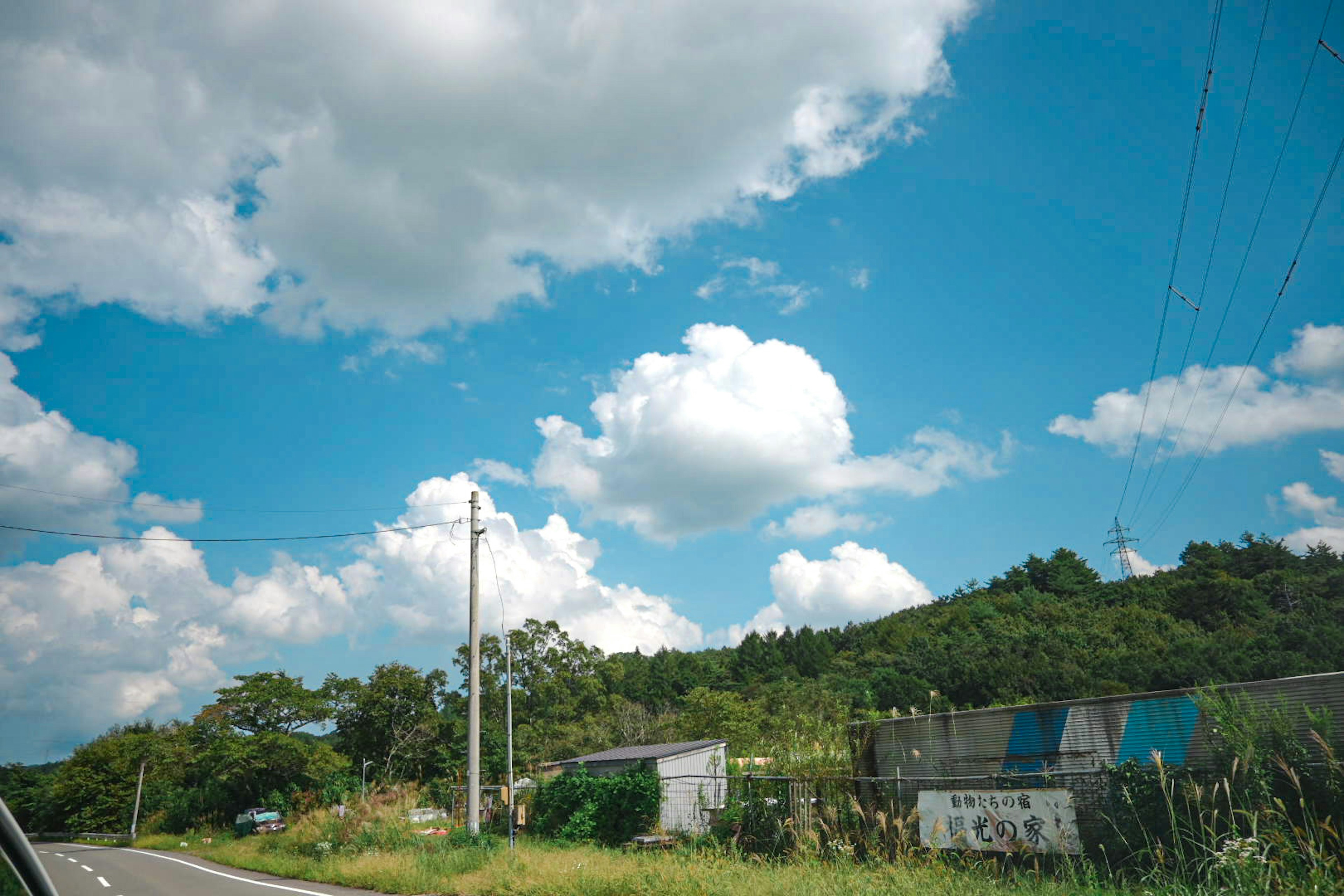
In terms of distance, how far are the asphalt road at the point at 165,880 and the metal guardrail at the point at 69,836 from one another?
23.2 metres

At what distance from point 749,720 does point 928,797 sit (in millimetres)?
40917

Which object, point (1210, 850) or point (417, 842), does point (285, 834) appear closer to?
point (417, 842)

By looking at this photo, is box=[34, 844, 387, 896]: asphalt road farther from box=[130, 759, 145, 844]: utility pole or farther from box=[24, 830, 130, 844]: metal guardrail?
box=[24, 830, 130, 844]: metal guardrail

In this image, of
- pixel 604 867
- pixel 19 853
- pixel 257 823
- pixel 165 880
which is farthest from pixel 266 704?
pixel 19 853

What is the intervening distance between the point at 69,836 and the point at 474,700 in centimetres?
5522

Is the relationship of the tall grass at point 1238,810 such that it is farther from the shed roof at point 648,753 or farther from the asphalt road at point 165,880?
the shed roof at point 648,753

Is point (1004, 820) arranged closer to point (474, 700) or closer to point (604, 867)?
point (604, 867)

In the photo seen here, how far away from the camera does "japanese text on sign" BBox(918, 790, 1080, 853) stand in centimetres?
1057

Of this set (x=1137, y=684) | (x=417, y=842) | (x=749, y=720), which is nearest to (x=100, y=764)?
(x=749, y=720)

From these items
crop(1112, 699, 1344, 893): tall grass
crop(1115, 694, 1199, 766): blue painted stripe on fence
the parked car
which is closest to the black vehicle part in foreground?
crop(1112, 699, 1344, 893): tall grass

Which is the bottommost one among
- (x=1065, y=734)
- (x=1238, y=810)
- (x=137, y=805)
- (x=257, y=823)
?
(x=137, y=805)

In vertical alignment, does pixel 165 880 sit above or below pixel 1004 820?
below

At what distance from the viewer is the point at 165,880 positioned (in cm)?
1905

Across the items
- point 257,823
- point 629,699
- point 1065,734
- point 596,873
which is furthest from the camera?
point 629,699
